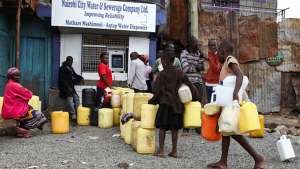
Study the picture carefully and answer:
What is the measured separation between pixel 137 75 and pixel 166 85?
13.5 feet

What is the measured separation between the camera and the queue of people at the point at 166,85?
6.84 metres

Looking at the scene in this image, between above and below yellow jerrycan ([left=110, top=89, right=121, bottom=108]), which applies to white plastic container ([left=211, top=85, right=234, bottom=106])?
above

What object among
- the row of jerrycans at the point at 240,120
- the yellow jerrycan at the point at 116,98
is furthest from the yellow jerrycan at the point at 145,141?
the yellow jerrycan at the point at 116,98

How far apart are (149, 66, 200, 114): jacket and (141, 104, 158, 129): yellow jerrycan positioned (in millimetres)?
145

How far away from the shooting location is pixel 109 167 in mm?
6828

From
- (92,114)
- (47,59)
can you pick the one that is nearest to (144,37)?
(47,59)

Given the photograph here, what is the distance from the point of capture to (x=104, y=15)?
1404 cm

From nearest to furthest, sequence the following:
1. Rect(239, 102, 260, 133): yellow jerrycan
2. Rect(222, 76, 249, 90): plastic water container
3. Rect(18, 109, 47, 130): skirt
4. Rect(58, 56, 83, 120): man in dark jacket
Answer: Rect(239, 102, 260, 133): yellow jerrycan
Rect(222, 76, 249, 90): plastic water container
Rect(18, 109, 47, 130): skirt
Rect(58, 56, 83, 120): man in dark jacket

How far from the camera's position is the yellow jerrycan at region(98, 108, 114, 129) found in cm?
1124

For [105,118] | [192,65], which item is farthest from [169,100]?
[105,118]

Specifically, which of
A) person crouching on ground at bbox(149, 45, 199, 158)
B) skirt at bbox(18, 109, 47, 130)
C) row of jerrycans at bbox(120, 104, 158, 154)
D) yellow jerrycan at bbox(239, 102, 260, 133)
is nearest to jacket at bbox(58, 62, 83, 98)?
skirt at bbox(18, 109, 47, 130)

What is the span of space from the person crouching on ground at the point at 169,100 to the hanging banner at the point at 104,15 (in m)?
6.49

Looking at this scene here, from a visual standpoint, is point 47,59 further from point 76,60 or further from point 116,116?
point 116,116

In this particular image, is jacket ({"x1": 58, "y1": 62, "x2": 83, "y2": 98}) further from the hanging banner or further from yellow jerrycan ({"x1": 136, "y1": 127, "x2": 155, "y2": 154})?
yellow jerrycan ({"x1": 136, "y1": 127, "x2": 155, "y2": 154})
